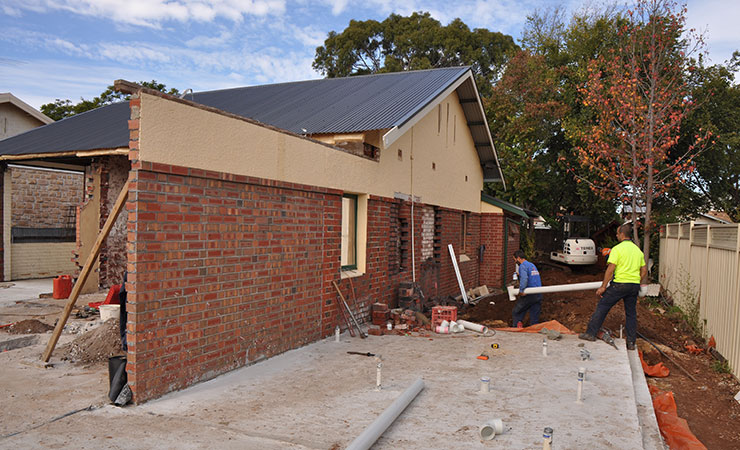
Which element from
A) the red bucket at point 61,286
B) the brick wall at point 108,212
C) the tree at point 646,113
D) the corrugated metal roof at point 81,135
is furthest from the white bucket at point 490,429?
the tree at point 646,113

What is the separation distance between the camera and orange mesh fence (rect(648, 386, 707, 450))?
493 cm

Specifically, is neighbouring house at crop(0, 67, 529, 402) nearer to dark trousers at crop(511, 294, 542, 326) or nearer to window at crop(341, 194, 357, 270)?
window at crop(341, 194, 357, 270)

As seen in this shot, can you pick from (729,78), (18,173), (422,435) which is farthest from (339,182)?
(729,78)

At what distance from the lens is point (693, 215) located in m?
21.2

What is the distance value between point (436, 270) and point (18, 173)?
40.0 feet

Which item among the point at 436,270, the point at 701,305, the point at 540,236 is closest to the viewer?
the point at 701,305

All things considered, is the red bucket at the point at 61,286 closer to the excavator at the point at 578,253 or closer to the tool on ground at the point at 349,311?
the tool on ground at the point at 349,311

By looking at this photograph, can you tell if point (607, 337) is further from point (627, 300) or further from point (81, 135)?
point (81, 135)

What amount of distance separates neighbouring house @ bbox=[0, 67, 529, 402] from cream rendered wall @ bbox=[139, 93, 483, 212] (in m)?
0.02

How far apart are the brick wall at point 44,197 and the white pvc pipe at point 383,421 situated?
46.2ft

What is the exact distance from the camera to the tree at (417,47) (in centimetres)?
3331

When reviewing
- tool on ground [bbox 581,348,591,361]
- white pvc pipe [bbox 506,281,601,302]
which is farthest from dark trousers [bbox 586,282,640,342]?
tool on ground [bbox 581,348,591,361]

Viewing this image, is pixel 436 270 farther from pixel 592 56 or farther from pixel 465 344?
pixel 592 56

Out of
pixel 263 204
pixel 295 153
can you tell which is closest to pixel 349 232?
pixel 295 153
